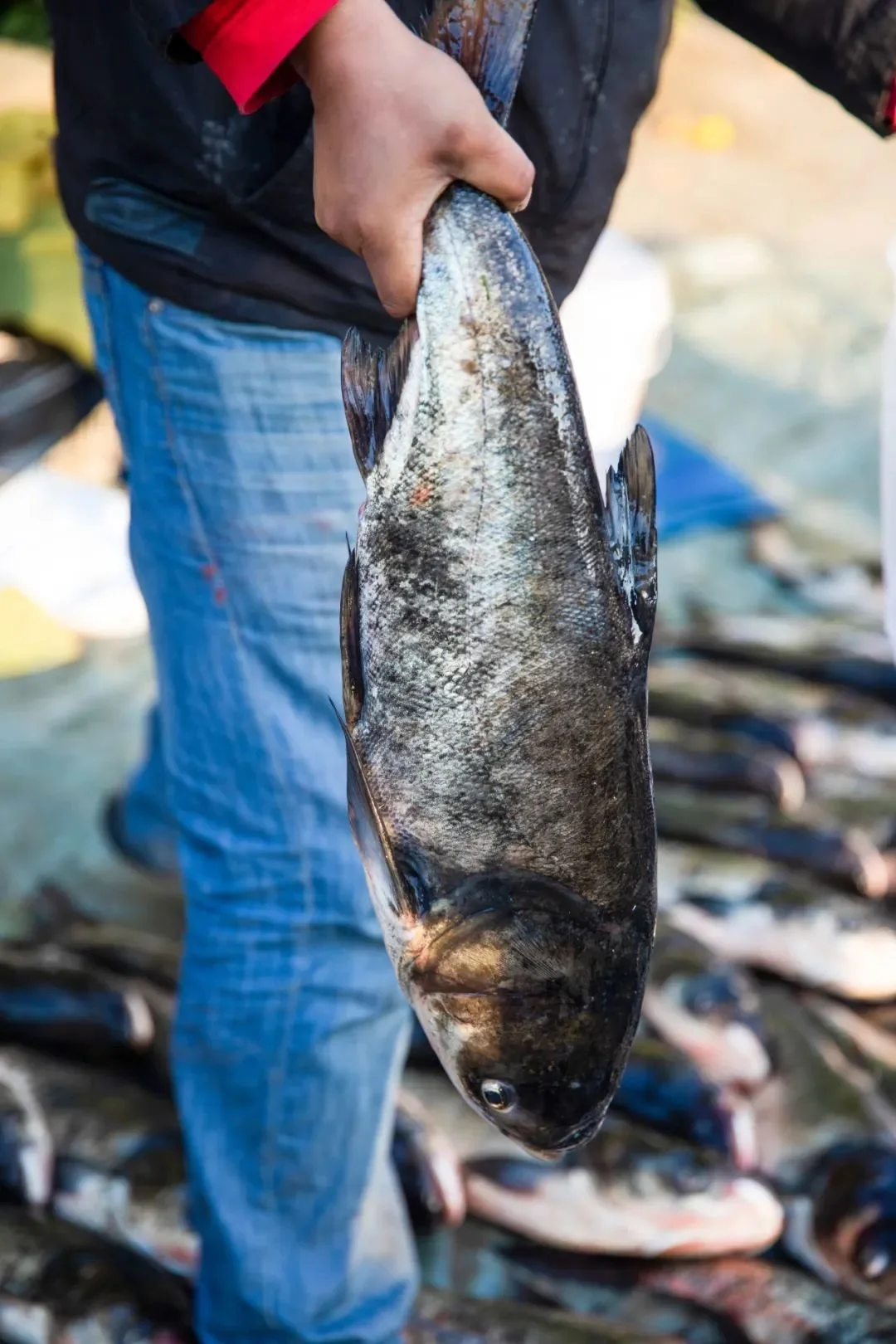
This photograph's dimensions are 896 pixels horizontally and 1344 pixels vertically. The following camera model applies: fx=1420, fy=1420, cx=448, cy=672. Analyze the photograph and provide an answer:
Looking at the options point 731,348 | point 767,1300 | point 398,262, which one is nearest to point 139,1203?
point 767,1300

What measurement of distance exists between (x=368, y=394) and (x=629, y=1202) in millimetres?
1964

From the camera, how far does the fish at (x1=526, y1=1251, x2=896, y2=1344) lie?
2.66 meters

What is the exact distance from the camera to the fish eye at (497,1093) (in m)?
1.60

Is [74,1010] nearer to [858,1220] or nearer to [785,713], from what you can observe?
[858,1220]

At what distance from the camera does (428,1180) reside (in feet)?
9.20

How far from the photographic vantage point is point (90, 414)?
17.1 ft

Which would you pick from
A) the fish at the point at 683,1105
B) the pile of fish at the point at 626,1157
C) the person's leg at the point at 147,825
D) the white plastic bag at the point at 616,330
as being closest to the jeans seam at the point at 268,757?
the pile of fish at the point at 626,1157

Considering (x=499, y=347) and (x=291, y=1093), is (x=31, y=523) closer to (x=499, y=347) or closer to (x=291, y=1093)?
(x=291, y=1093)

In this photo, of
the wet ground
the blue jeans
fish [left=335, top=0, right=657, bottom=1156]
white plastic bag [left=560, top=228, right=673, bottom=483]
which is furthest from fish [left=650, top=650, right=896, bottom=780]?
fish [left=335, top=0, right=657, bottom=1156]

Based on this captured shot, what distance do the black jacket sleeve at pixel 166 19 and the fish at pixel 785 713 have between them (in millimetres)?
3249

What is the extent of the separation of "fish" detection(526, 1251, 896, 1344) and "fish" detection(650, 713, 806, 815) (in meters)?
1.65

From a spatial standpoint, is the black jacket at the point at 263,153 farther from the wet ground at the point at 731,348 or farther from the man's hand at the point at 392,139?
the wet ground at the point at 731,348

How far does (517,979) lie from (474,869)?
5.8 inches

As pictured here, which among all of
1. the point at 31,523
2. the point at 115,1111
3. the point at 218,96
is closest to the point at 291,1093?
the point at 115,1111
